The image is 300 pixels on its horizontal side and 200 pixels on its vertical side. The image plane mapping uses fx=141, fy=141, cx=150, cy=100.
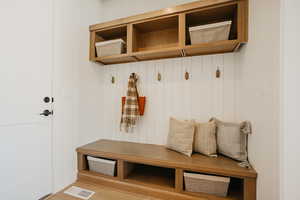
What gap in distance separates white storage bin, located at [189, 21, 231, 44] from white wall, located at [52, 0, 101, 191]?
4.34 ft

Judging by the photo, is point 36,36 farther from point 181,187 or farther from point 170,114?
point 181,187

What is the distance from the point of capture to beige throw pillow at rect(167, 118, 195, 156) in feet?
4.58

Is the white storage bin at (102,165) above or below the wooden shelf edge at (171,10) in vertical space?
below

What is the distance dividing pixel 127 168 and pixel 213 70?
1411mm

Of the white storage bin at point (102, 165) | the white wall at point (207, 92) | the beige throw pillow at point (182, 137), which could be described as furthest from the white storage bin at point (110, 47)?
the white storage bin at point (102, 165)

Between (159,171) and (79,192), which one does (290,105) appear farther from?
(79,192)

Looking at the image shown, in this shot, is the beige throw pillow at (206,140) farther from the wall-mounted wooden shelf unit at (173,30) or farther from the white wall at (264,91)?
the wall-mounted wooden shelf unit at (173,30)

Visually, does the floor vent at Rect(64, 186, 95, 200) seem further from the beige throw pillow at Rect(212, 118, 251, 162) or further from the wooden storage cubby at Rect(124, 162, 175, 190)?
the beige throw pillow at Rect(212, 118, 251, 162)

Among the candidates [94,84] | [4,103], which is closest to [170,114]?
[94,84]

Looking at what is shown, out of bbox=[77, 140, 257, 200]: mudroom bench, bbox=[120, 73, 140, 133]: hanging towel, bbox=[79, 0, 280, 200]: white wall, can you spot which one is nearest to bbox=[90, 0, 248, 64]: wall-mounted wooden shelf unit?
bbox=[79, 0, 280, 200]: white wall

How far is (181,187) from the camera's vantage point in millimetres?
1220

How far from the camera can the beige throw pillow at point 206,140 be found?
1362mm

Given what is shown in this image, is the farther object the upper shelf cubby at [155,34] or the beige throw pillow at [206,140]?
the upper shelf cubby at [155,34]

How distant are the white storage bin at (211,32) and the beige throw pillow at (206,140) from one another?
2.69 feet
